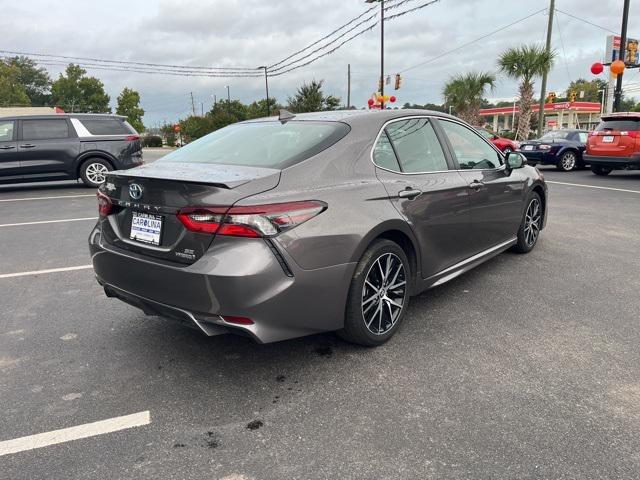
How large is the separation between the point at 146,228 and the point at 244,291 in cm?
78

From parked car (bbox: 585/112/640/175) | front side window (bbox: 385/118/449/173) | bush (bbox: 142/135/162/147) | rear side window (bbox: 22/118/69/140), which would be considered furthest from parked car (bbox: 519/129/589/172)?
bush (bbox: 142/135/162/147)

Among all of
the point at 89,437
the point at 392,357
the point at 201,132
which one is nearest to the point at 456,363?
the point at 392,357

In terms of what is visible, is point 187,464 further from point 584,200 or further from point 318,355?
point 584,200

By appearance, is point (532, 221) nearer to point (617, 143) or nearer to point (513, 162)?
point (513, 162)

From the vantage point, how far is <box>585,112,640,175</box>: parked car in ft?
39.5

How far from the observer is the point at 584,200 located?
9.38 metres

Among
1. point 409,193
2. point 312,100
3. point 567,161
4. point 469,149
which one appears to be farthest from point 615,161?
point 312,100

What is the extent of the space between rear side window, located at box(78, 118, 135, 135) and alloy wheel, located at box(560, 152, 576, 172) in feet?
42.0

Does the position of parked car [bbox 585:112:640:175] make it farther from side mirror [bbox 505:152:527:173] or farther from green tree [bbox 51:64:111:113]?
green tree [bbox 51:64:111:113]

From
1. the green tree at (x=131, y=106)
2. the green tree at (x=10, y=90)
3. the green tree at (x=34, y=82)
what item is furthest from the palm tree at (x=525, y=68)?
the green tree at (x=34, y=82)

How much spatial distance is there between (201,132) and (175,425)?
208ft

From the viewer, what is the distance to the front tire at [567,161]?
1557cm

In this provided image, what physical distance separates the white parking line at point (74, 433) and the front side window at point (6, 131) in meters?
10.6

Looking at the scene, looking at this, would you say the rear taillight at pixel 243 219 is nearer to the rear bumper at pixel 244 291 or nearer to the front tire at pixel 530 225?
the rear bumper at pixel 244 291
